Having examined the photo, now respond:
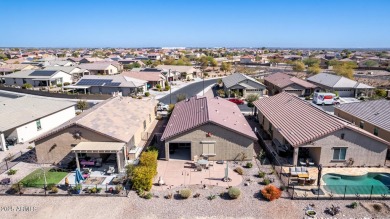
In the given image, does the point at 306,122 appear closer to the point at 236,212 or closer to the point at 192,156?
the point at 192,156

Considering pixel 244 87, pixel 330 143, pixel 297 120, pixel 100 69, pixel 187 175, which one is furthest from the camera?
pixel 100 69

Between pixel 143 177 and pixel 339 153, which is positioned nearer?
pixel 143 177

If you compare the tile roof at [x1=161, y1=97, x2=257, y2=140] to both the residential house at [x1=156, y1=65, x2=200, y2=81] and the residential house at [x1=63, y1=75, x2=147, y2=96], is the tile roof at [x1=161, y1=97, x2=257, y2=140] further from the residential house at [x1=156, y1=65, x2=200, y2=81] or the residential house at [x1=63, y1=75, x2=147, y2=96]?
the residential house at [x1=156, y1=65, x2=200, y2=81]

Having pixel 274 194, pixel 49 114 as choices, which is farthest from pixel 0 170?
pixel 274 194

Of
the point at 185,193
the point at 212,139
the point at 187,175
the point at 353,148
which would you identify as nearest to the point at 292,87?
the point at 353,148

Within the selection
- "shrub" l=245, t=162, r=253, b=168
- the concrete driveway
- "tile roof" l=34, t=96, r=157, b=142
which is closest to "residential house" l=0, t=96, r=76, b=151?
"tile roof" l=34, t=96, r=157, b=142

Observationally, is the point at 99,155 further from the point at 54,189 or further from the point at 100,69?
the point at 100,69
